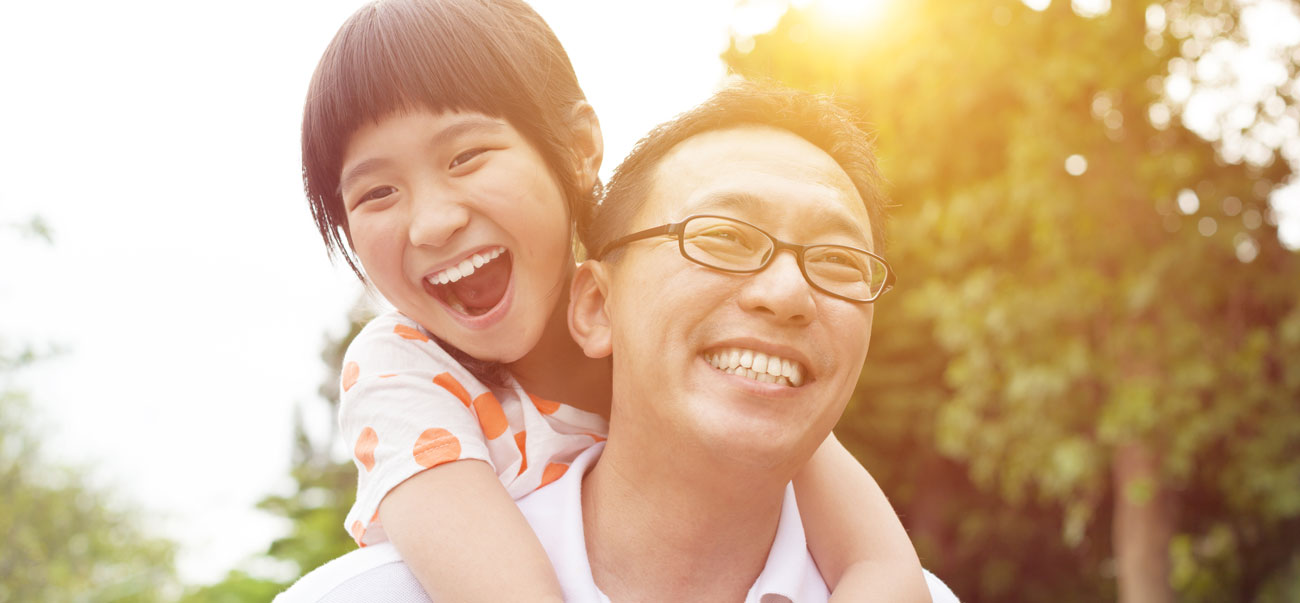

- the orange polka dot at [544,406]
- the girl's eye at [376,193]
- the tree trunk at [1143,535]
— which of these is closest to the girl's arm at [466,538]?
the orange polka dot at [544,406]

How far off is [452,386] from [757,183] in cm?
72

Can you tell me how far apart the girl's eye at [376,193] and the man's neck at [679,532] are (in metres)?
0.66

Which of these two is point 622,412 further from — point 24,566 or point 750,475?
point 24,566

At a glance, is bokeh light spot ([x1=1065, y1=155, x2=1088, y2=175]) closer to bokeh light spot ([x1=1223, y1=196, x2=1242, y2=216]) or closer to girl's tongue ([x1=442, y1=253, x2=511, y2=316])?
bokeh light spot ([x1=1223, y1=196, x2=1242, y2=216])

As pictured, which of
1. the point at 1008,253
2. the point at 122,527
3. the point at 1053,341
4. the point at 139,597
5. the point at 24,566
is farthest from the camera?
the point at 122,527

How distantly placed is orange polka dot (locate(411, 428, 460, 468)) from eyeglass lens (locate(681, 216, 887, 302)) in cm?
55

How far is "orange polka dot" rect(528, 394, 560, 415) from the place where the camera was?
2309mm

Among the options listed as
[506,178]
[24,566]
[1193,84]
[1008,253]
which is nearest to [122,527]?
[24,566]

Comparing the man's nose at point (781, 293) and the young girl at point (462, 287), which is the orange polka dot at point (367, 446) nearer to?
the young girl at point (462, 287)

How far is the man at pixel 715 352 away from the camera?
1.89 m

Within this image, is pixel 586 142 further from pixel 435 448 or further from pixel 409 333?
pixel 435 448

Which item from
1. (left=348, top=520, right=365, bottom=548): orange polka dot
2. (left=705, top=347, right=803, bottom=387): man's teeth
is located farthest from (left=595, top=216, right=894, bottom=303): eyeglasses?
(left=348, top=520, right=365, bottom=548): orange polka dot

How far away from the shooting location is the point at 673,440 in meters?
1.94

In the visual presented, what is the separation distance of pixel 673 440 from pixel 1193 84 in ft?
30.9
